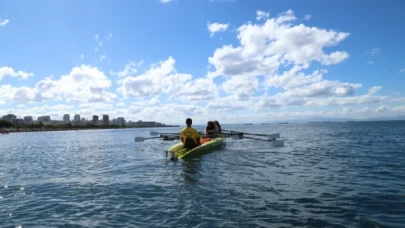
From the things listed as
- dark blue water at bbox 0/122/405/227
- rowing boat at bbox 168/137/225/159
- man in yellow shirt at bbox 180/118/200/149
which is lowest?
dark blue water at bbox 0/122/405/227

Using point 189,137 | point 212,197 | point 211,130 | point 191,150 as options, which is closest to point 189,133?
point 189,137

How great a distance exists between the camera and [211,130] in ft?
114

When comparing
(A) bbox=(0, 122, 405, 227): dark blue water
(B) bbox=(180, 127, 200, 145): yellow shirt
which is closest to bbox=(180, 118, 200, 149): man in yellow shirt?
(B) bbox=(180, 127, 200, 145): yellow shirt

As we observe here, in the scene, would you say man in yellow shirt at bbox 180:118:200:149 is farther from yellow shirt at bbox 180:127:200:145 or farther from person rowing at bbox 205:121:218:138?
person rowing at bbox 205:121:218:138

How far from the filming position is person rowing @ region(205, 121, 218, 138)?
111ft

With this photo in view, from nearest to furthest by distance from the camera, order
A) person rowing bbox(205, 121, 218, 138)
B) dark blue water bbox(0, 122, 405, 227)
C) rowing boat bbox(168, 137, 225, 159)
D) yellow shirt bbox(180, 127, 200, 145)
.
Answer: dark blue water bbox(0, 122, 405, 227)
rowing boat bbox(168, 137, 225, 159)
yellow shirt bbox(180, 127, 200, 145)
person rowing bbox(205, 121, 218, 138)

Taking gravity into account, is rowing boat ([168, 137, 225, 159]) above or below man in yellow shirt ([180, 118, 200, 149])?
below

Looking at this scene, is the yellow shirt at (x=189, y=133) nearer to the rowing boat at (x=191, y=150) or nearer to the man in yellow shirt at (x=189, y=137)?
the man in yellow shirt at (x=189, y=137)

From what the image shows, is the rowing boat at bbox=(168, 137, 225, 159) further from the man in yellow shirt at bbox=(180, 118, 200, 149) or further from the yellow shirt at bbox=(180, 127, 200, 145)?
the yellow shirt at bbox=(180, 127, 200, 145)

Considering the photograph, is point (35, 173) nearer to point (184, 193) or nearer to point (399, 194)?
point (184, 193)

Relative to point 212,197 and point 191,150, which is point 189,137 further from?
point 212,197

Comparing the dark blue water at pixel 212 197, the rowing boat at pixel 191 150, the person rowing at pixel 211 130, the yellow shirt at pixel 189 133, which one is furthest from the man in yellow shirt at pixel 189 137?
the person rowing at pixel 211 130

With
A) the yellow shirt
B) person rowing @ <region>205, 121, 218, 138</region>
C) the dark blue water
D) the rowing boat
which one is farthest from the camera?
person rowing @ <region>205, 121, 218, 138</region>

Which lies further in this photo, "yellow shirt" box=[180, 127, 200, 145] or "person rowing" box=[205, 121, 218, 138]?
"person rowing" box=[205, 121, 218, 138]
